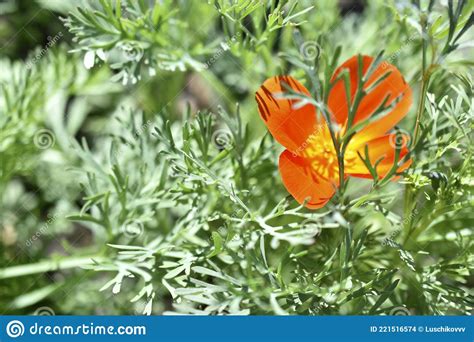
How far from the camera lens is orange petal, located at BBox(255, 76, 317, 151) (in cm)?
90

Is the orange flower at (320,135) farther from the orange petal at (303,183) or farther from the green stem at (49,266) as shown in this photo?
the green stem at (49,266)

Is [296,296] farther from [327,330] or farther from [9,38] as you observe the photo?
[9,38]

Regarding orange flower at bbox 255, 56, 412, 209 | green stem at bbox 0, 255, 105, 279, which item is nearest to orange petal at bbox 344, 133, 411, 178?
orange flower at bbox 255, 56, 412, 209

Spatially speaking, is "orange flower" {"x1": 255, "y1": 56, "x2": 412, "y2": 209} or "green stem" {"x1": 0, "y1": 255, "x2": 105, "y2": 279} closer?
"orange flower" {"x1": 255, "y1": 56, "x2": 412, "y2": 209}

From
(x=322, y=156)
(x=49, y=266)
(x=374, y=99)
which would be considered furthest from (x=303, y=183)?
(x=49, y=266)

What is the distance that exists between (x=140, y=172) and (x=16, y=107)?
31 cm

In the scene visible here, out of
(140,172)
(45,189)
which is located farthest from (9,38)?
(140,172)

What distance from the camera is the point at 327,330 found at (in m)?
0.94

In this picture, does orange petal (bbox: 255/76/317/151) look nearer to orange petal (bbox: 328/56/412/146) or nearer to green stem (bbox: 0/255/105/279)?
orange petal (bbox: 328/56/412/146)

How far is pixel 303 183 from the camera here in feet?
2.97

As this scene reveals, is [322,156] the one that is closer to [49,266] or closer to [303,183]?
[303,183]

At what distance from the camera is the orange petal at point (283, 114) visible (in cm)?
90

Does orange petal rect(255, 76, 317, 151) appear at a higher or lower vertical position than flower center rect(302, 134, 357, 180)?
higher

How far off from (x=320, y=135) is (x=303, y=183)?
0.28 feet
